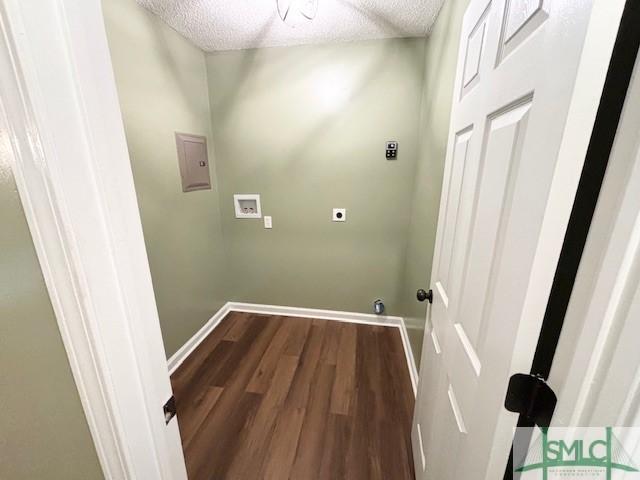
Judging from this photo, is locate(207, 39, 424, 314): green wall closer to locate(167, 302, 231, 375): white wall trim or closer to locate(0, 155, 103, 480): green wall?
locate(167, 302, 231, 375): white wall trim

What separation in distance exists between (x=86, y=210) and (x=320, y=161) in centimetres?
190

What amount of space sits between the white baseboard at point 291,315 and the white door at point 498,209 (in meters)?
1.39

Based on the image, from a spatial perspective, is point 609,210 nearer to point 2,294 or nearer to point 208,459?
point 2,294

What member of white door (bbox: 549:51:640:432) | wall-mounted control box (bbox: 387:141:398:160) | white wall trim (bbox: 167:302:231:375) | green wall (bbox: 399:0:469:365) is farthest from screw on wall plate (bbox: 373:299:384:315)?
white door (bbox: 549:51:640:432)

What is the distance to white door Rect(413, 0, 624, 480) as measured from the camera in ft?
1.26

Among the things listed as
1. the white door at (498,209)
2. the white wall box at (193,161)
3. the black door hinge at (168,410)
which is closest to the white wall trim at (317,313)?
the white wall box at (193,161)

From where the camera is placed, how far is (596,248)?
0.37m

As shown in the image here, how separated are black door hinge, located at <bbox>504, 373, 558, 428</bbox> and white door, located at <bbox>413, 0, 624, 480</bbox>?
17 mm

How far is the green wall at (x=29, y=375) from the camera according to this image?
0.41m

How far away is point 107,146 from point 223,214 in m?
2.09

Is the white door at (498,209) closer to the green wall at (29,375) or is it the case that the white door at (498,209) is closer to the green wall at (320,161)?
the green wall at (29,375)

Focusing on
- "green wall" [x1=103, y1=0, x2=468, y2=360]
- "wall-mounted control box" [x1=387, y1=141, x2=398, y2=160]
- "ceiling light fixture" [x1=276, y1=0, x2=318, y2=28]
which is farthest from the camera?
"wall-mounted control box" [x1=387, y1=141, x2=398, y2=160]

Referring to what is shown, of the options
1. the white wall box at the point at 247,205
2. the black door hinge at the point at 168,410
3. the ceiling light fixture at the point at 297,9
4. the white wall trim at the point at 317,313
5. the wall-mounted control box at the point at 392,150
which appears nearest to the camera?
the black door hinge at the point at 168,410

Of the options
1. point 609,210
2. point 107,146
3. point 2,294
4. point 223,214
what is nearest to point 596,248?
point 609,210
